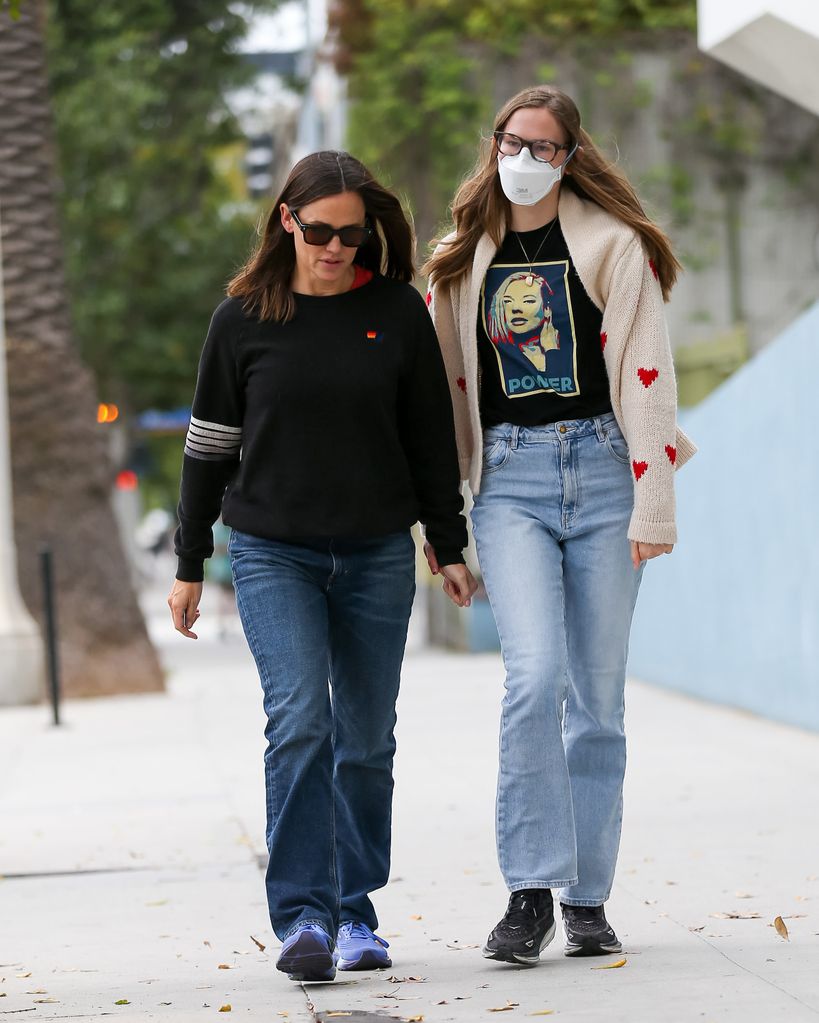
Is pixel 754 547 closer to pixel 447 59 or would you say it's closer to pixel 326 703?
pixel 326 703

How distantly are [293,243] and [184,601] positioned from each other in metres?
0.90

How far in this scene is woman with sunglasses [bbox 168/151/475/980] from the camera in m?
4.22

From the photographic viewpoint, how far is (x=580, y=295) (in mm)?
4375

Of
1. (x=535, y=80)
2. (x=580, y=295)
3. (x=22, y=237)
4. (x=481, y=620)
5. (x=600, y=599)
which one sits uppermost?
(x=535, y=80)

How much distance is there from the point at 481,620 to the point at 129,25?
914 centimetres

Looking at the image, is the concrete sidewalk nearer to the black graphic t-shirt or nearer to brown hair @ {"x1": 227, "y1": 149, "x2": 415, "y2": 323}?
the black graphic t-shirt

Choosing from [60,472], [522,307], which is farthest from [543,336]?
[60,472]

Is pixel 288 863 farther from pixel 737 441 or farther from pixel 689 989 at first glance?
pixel 737 441

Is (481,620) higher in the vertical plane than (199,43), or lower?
lower

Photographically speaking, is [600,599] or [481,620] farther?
[481,620]

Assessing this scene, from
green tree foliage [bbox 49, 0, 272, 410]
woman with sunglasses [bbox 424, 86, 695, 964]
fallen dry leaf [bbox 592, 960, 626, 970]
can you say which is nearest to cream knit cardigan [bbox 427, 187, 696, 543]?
woman with sunglasses [bbox 424, 86, 695, 964]

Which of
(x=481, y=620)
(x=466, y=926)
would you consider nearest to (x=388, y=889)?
(x=466, y=926)

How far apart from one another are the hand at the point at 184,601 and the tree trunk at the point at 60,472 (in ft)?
30.3

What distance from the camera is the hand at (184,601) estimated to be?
175 inches
